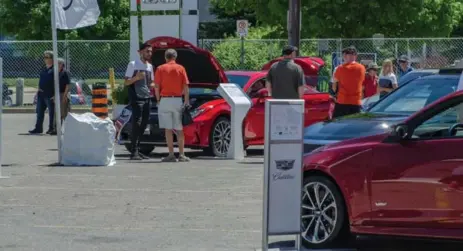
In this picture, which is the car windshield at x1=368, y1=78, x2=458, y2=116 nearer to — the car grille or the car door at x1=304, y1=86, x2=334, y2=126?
the car grille

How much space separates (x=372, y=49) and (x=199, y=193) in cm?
2108

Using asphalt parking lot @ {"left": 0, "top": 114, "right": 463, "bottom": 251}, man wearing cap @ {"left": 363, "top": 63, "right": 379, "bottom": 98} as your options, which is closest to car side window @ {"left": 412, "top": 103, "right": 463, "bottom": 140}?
asphalt parking lot @ {"left": 0, "top": 114, "right": 463, "bottom": 251}

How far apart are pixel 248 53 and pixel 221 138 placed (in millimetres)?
16688

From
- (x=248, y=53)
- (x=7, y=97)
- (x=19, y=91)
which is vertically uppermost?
(x=248, y=53)

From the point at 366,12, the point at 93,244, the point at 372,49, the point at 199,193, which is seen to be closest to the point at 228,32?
the point at 366,12

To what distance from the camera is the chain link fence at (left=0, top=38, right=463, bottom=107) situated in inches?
1302

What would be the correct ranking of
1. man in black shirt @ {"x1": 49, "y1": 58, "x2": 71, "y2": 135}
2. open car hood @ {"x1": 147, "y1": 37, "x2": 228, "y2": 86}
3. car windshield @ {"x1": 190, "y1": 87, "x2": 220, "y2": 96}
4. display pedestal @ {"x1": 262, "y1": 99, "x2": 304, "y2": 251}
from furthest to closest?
man in black shirt @ {"x1": 49, "y1": 58, "x2": 71, "y2": 135}
car windshield @ {"x1": 190, "y1": 87, "x2": 220, "y2": 96}
open car hood @ {"x1": 147, "y1": 37, "x2": 228, "y2": 86}
display pedestal @ {"x1": 262, "y1": 99, "x2": 304, "y2": 251}

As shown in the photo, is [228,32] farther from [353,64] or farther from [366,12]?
[353,64]

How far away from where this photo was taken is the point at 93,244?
33.0 feet

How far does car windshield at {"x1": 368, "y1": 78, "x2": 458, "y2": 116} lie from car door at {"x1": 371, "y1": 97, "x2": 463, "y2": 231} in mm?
4656

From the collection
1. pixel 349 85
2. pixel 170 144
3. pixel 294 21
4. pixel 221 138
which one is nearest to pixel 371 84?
pixel 221 138

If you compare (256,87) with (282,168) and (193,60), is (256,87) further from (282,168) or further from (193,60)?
(282,168)

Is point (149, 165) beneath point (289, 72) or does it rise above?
beneath

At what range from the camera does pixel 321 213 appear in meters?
9.68
